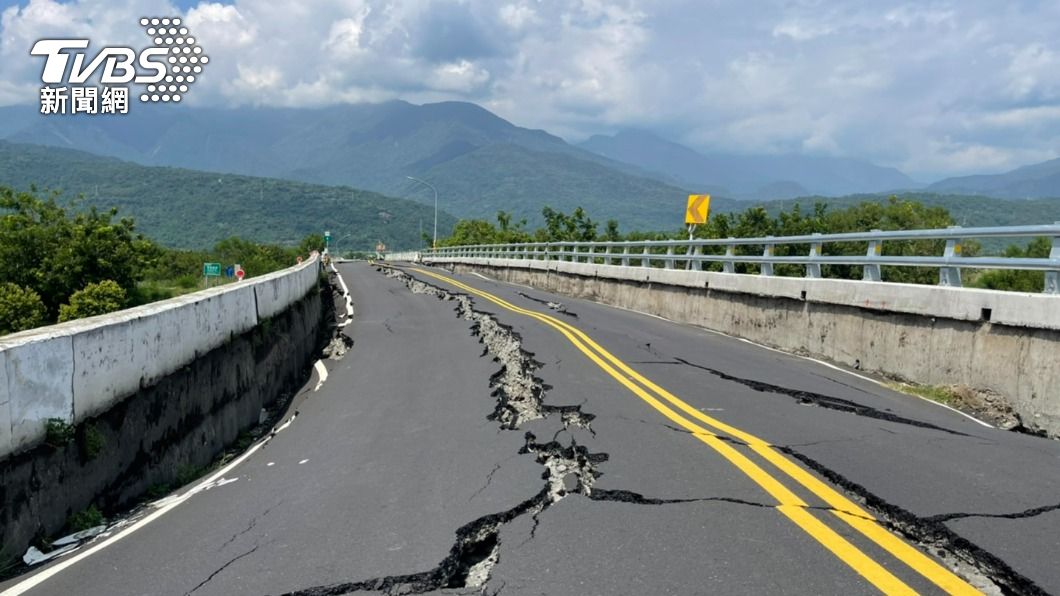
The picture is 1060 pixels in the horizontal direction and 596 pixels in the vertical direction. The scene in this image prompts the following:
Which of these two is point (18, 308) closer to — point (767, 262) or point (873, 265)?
point (767, 262)

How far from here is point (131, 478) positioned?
20.4ft

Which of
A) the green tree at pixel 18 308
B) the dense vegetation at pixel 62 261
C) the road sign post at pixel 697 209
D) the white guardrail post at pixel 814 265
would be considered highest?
the road sign post at pixel 697 209

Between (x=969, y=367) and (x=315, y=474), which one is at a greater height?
(x=969, y=367)

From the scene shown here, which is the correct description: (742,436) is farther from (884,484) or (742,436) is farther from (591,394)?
(591,394)

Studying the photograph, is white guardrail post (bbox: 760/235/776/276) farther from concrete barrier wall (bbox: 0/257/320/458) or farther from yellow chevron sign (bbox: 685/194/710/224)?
concrete barrier wall (bbox: 0/257/320/458)

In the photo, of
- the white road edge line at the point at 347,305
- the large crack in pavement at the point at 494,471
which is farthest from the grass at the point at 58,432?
the white road edge line at the point at 347,305

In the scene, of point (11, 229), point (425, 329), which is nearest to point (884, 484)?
point (425, 329)

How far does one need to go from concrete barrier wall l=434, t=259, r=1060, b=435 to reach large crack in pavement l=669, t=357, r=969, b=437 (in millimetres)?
1216

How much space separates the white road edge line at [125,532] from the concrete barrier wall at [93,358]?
0.78 metres

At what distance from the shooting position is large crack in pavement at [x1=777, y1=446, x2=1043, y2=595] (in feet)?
11.9

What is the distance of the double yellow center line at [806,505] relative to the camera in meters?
3.67

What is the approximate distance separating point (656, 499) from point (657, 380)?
4.55 m

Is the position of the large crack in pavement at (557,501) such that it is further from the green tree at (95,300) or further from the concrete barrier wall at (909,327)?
the green tree at (95,300)

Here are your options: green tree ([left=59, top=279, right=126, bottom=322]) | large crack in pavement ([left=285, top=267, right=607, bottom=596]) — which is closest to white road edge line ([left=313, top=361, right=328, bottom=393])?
large crack in pavement ([left=285, top=267, right=607, bottom=596])
